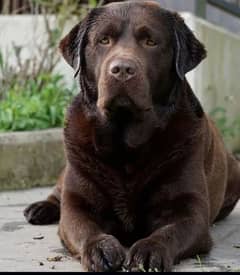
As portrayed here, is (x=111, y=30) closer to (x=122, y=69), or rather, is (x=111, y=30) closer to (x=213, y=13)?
(x=122, y=69)

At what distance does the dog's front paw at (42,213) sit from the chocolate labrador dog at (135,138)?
77 cm

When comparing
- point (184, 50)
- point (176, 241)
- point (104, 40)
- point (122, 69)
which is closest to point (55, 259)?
point (176, 241)

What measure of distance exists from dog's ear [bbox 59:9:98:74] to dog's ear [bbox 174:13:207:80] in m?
0.43

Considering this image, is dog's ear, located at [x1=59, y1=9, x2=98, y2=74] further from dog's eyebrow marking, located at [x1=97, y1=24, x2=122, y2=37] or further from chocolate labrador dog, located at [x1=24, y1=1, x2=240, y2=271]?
dog's eyebrow marking, located at [x1=97, y1=24, x2=122, y2=37]

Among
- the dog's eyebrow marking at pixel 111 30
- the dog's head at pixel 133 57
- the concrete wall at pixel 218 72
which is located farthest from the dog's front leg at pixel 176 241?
the concrete wall at pixel 218 72

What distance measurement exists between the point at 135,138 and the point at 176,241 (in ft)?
Answer: 2.12

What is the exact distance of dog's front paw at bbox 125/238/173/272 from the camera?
3795mm

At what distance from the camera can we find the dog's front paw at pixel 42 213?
5297 millimetres

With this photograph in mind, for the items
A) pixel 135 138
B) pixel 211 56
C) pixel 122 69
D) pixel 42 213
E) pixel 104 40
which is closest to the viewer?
pixel 122 69

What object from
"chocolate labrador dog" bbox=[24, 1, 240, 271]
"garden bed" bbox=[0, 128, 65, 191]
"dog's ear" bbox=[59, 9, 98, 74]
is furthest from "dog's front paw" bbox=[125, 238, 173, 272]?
"garden bed" bbox=[0, 128, 65, 191]

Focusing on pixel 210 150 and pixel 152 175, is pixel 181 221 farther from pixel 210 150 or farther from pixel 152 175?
pixel 210 150

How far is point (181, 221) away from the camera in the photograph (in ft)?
13.8

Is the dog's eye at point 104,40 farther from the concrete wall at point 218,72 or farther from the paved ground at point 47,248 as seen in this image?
the concrete wall at point 218,72

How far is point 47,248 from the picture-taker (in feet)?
15.0
